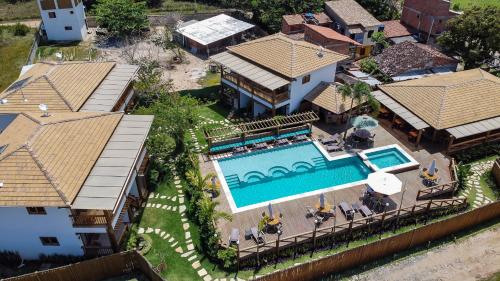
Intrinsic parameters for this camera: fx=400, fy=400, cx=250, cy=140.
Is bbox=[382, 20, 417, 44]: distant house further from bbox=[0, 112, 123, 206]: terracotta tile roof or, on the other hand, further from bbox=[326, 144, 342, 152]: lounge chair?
bbox=[0, 112, 123, 206]: terracotta tile roof

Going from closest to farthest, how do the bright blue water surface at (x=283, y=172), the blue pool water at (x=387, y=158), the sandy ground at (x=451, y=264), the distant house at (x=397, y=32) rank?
the sandy ground at (x=451, y=264)
the bright blue water surface at (x=283, y=172)
the blue pool water at (x=387, y=158)
the distant house at (x=397, y=32)

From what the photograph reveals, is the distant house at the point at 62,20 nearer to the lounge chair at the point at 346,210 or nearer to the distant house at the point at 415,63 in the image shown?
the distant house at the point at 415,63

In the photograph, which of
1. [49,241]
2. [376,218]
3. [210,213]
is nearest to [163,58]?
[210,213]

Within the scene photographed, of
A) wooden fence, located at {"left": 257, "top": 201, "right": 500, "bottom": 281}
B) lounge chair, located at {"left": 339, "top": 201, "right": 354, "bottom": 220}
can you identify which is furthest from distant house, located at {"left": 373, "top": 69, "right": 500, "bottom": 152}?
lounge chair, located at {"left": 339, "top": 201, "right": 354, "bottom": 220}

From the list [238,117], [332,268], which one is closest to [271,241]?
[332,268]

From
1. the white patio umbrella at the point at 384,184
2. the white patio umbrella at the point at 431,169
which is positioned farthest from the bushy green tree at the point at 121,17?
the white patio umbrella at the point at 431,169

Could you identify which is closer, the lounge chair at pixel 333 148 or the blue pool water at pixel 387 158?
the blue pool water at pixel 387 158

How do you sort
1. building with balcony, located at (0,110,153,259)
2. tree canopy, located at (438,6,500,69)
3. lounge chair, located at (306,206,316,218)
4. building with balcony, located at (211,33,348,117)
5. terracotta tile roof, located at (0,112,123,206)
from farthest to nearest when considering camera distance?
tree canopy, located at (438,6,500,69), building with balcony, located at (211,33,348,117), lounge chair, located at (306,206,316,218), building with balcony, located at (0,110,153,259), terracotta tile roof, located at (0,112,123,206)
